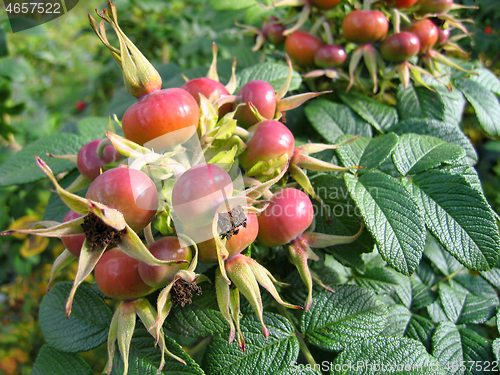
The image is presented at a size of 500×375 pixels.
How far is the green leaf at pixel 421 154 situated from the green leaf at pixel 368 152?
4 cm

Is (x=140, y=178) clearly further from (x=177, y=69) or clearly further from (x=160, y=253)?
(x=177, y=69)

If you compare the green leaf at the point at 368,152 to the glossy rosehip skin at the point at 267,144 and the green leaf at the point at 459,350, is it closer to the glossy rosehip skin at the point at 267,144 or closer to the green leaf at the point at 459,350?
the glossy rosehip skin at the point at 267,144

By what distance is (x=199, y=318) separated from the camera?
1023 mm

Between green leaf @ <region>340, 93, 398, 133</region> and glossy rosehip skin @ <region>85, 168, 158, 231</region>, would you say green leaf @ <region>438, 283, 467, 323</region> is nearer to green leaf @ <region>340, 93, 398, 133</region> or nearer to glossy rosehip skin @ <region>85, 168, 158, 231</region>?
green leaf @ <region>340, 93, 398, 133</region>

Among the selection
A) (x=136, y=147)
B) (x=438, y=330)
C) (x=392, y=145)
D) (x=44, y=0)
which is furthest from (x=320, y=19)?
(x=44, y=0)

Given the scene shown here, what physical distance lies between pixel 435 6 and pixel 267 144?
1.20 meters

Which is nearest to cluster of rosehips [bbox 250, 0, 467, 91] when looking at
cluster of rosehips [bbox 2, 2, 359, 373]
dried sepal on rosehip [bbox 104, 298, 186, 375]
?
cluster of rosehips [bbox 2, 2, 359, 373]

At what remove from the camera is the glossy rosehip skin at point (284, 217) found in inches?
40.7

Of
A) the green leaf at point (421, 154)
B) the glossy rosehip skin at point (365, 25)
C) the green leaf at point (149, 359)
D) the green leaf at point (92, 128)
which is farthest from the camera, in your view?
the green leaf at point (92, 128)

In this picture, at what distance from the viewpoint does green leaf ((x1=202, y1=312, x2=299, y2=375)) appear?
104 cm

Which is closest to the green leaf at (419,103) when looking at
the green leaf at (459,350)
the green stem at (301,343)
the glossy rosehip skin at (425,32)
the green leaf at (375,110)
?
the green leaf at (375,110)

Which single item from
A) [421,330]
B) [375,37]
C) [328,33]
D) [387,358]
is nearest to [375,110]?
[375,37]

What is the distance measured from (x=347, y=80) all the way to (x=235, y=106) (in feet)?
2.59

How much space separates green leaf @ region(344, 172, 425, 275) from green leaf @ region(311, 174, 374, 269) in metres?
0.07
